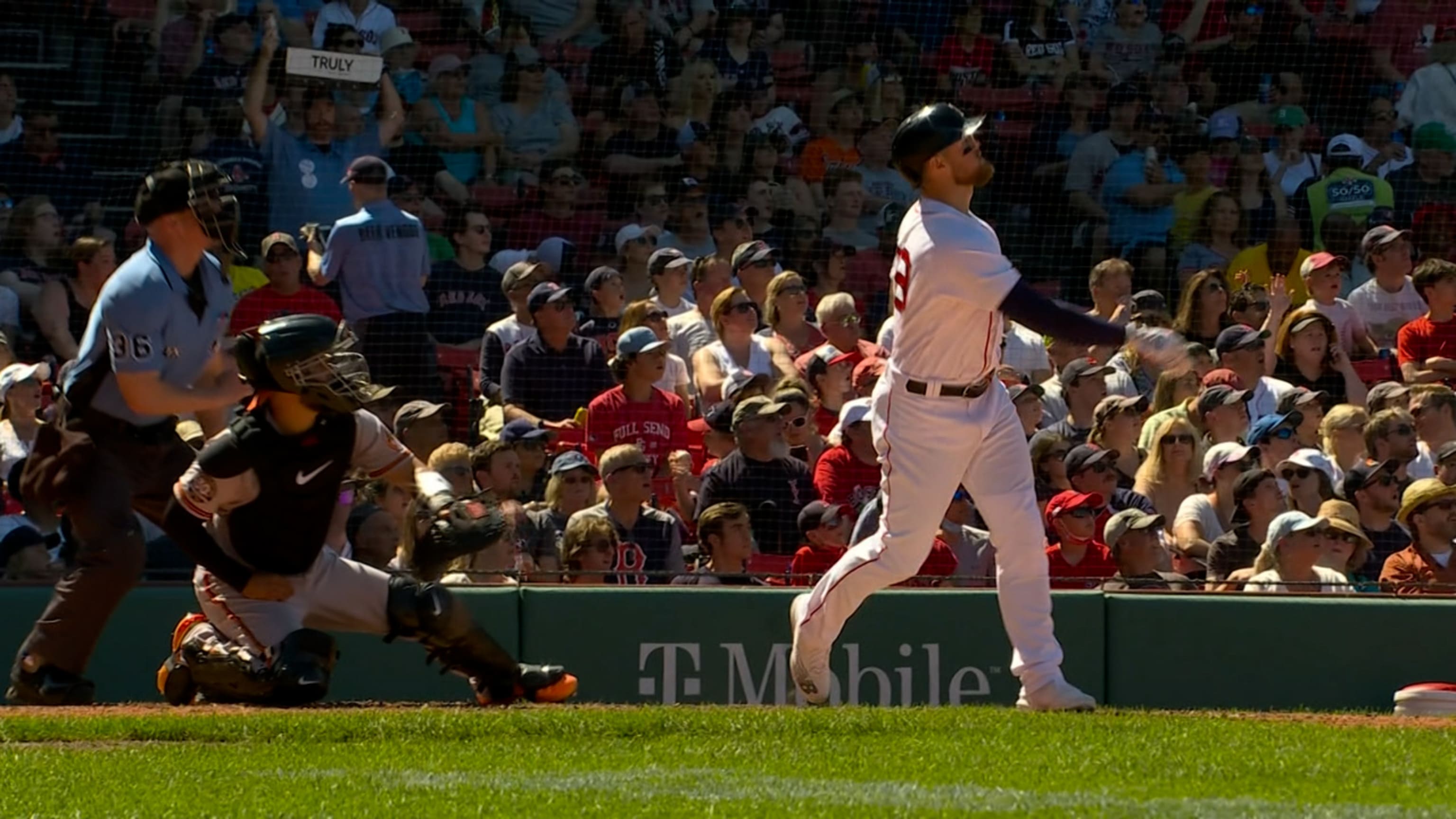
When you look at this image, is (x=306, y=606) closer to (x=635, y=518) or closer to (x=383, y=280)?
(x=635, y=518)

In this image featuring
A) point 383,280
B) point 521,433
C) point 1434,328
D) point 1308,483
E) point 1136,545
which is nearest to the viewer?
point 1136,545

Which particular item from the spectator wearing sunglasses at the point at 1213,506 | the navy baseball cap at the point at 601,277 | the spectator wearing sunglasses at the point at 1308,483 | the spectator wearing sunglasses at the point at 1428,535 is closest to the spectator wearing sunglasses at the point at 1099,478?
the spectator wearing sunglasses at the point at 1213,506

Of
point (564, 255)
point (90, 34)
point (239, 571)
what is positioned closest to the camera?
point (239, 571)

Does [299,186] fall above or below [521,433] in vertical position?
above

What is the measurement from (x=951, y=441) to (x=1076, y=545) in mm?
2599

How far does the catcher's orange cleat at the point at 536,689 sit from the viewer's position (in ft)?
24.2

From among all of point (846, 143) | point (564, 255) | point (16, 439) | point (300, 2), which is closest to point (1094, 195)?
point (846, 143)

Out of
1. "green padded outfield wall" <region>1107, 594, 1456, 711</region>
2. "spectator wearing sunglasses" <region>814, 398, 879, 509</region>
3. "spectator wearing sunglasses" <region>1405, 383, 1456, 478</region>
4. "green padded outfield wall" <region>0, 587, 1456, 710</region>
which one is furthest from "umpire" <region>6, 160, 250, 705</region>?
"spectator wearing sunglasses" <region>1405, 383, 1456, 478</region>

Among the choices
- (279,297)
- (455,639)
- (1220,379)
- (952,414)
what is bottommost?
(455,639)

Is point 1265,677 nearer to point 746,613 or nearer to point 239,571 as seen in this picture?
point 746,613

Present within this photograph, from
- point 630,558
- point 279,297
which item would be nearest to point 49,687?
point 630,558

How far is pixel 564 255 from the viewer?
13.1 meters

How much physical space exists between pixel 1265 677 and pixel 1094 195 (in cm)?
593

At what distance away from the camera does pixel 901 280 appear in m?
7.07
